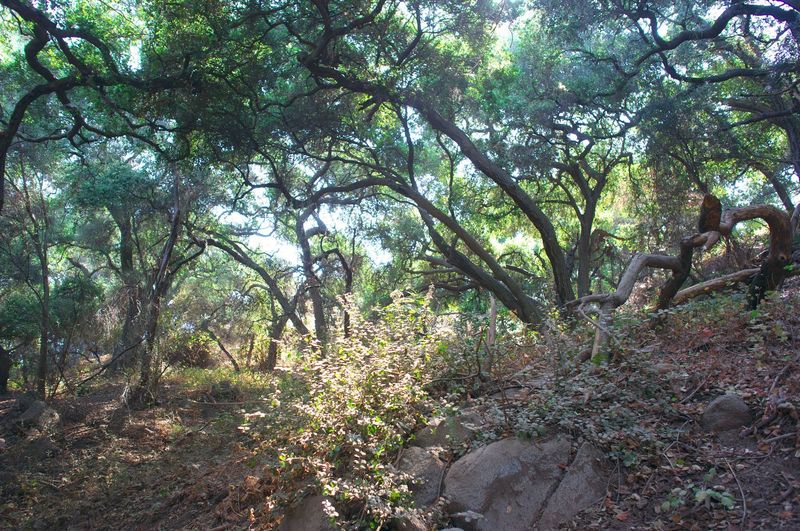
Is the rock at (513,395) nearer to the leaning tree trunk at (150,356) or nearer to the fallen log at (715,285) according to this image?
the fallen log at (715,285)

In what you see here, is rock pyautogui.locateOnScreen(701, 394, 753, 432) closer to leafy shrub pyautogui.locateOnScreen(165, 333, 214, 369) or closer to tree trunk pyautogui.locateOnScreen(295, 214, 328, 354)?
leafy shrub pyautogui.locateOnScreen(165, 333, 214, 369)

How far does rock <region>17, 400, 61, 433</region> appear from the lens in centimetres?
858

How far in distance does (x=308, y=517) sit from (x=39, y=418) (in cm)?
618

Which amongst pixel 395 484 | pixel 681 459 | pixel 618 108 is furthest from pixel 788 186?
pixel 395 484

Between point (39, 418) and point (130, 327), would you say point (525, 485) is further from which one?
point (130, 327)

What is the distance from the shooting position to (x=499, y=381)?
529 centimetres

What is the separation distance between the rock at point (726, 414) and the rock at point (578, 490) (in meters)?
0.81

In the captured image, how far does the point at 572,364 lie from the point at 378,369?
5.56ft

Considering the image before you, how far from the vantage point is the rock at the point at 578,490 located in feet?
12.8

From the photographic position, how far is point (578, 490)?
157 inches

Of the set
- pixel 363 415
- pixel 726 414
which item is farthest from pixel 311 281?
pixel 726 414

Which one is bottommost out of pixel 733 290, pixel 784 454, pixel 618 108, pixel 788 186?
pixel 784 454

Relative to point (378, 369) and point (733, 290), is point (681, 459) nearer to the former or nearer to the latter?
point (378, 369)

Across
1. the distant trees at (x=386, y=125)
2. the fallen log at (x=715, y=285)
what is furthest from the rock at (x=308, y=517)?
the fallen log at (x=715, y=285)
